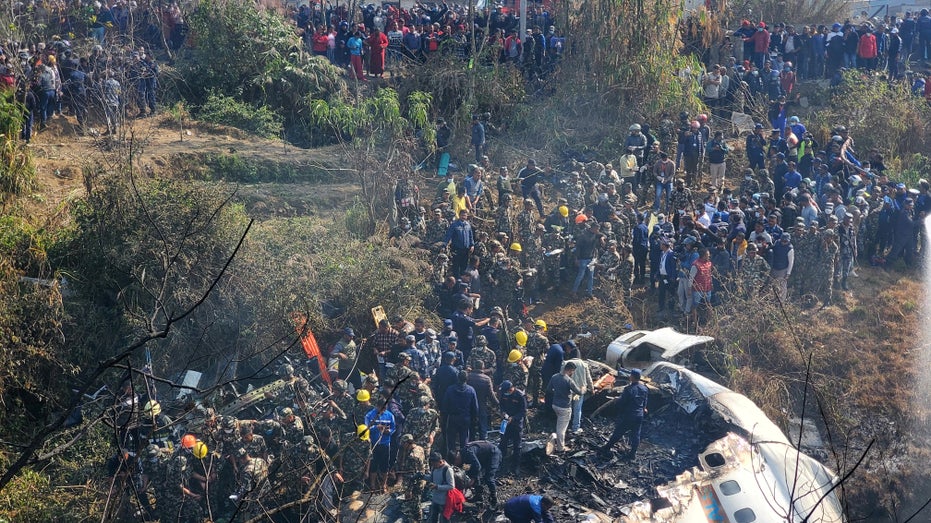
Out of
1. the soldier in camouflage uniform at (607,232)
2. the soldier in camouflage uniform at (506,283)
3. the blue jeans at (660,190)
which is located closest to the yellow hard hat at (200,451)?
the soldier in camouflage uniform at (506,283)

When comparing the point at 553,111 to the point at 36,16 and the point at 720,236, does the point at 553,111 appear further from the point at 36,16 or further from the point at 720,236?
the point at 36,16

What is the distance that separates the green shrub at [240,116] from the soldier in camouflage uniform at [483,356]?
1158cm

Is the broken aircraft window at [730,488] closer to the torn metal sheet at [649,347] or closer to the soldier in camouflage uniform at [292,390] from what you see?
the torn metal sheet at [649,347]

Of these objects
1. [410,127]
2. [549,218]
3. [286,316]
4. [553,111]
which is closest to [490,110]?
[553,111]

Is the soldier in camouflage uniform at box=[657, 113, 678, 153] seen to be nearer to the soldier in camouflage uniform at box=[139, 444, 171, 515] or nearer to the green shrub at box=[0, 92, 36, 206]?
the green shrub at box=[0, 92, 36, 206]

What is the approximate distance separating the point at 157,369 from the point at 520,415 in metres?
5.93

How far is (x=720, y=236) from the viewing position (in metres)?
17.8

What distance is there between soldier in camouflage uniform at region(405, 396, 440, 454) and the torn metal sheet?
371cm

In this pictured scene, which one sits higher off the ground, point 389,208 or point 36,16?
point 36,16

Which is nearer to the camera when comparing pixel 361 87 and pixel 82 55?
pixel 82 55

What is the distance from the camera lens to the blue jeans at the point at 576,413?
576 inches

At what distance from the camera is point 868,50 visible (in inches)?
1083

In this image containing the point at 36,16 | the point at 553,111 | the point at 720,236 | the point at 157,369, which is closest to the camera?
the point at 157,369

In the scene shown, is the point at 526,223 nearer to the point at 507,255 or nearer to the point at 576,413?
the point at 507,255
